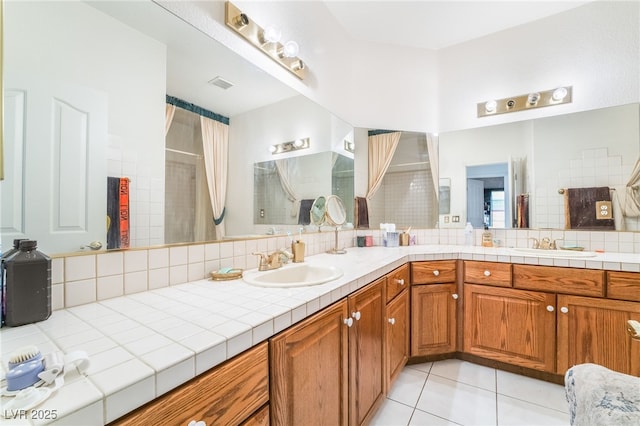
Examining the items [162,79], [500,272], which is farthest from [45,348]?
[500,272]

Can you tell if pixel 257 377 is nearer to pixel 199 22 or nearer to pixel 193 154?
pixel 193 154

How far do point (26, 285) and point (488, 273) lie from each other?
228cm

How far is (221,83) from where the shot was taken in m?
1.22

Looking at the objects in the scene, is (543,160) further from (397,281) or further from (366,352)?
(366,352)

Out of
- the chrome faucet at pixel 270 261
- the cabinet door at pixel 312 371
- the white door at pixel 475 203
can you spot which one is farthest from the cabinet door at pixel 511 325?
the chrome faucet at pixel 270 261

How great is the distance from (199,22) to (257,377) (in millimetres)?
1409

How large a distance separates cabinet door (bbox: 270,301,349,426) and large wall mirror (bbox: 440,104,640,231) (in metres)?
1.81

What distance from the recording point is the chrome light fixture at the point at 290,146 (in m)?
1.60

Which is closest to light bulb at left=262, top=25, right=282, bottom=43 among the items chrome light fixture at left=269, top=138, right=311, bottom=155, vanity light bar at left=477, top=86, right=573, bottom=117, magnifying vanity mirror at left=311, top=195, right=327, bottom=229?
chrome light fixture at left=269, top=138, right=311, bottom=155

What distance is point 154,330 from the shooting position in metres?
0.62

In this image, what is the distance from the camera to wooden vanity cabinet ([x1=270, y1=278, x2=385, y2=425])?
0.75 metres

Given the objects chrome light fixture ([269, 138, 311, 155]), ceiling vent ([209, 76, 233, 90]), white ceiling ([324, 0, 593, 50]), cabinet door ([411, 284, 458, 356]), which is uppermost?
white ceiling ([324, 0, 593, 50])

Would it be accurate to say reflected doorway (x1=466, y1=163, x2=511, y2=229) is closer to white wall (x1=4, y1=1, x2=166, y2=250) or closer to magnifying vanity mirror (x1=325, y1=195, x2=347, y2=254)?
magnifying vanity mirror (x1=325, y1=195, x2=347, y2=254)

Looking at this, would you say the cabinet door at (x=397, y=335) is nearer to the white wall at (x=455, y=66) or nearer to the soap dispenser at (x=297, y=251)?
the soap dispenser at (x=297, y=251)
